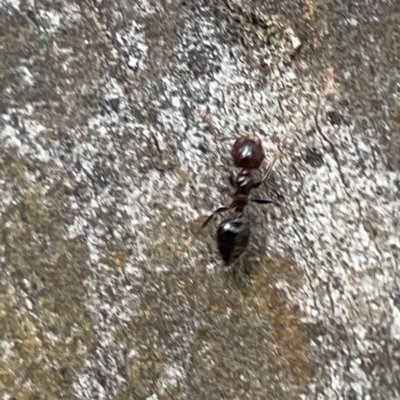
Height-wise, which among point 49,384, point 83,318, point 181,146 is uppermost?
point 181,146

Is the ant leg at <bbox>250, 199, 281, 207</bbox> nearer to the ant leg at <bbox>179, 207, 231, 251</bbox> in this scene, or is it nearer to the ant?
the ant

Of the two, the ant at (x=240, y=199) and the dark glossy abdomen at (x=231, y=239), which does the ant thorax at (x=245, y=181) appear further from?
the dark glossy abdomen at (x=231, y=239)

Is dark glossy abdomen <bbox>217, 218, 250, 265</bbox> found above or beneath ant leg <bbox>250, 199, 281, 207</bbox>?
beneath

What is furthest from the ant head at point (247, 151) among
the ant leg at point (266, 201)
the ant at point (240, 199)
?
the ant leg at point (266, 201)

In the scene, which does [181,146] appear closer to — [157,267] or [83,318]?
[157,267]

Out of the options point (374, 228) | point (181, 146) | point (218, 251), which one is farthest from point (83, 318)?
point (374, 228)

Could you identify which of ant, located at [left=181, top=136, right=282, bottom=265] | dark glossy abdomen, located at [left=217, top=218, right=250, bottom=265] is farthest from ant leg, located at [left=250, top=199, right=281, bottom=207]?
dark glossy abdomen, located at [left=217, top=218, right=250, bottom=265]
